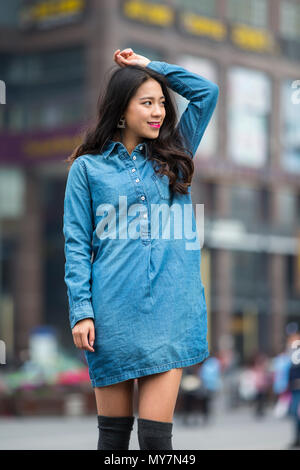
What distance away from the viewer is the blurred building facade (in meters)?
37.4

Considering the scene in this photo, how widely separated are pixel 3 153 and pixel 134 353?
35.8m

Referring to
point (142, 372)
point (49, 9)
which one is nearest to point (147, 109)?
point (142, 372)

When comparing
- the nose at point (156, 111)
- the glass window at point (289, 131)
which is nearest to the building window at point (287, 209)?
the glass window at point (289, 131)

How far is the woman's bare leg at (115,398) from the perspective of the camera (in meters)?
3.30

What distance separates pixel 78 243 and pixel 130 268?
8.3 inches

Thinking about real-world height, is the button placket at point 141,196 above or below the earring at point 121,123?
below

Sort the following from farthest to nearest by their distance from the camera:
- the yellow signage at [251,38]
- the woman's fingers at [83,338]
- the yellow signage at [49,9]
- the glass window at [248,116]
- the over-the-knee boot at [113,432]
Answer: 1. the yellow signage at [251,38]
2. the glass window at [248,116]
3. the yellow signage at [49,9]
4. the over-the-knee boot at [113,432]
5. the woman's fingers at [83,338]

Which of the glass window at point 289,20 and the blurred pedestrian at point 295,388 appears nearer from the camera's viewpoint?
the blurred pedestrian at point 295,388

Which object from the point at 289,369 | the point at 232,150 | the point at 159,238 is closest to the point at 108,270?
the point at 159,238

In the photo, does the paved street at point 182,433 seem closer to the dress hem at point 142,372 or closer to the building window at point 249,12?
the dress hem at point 142,372

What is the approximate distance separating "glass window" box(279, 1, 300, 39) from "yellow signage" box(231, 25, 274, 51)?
3.28ft

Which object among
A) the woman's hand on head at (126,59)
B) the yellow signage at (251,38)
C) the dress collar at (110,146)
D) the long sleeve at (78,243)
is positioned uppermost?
the yellow signage at (251,38)

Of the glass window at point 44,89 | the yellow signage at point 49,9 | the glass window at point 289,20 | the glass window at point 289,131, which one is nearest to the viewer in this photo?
the yellow signage at point 49,9
